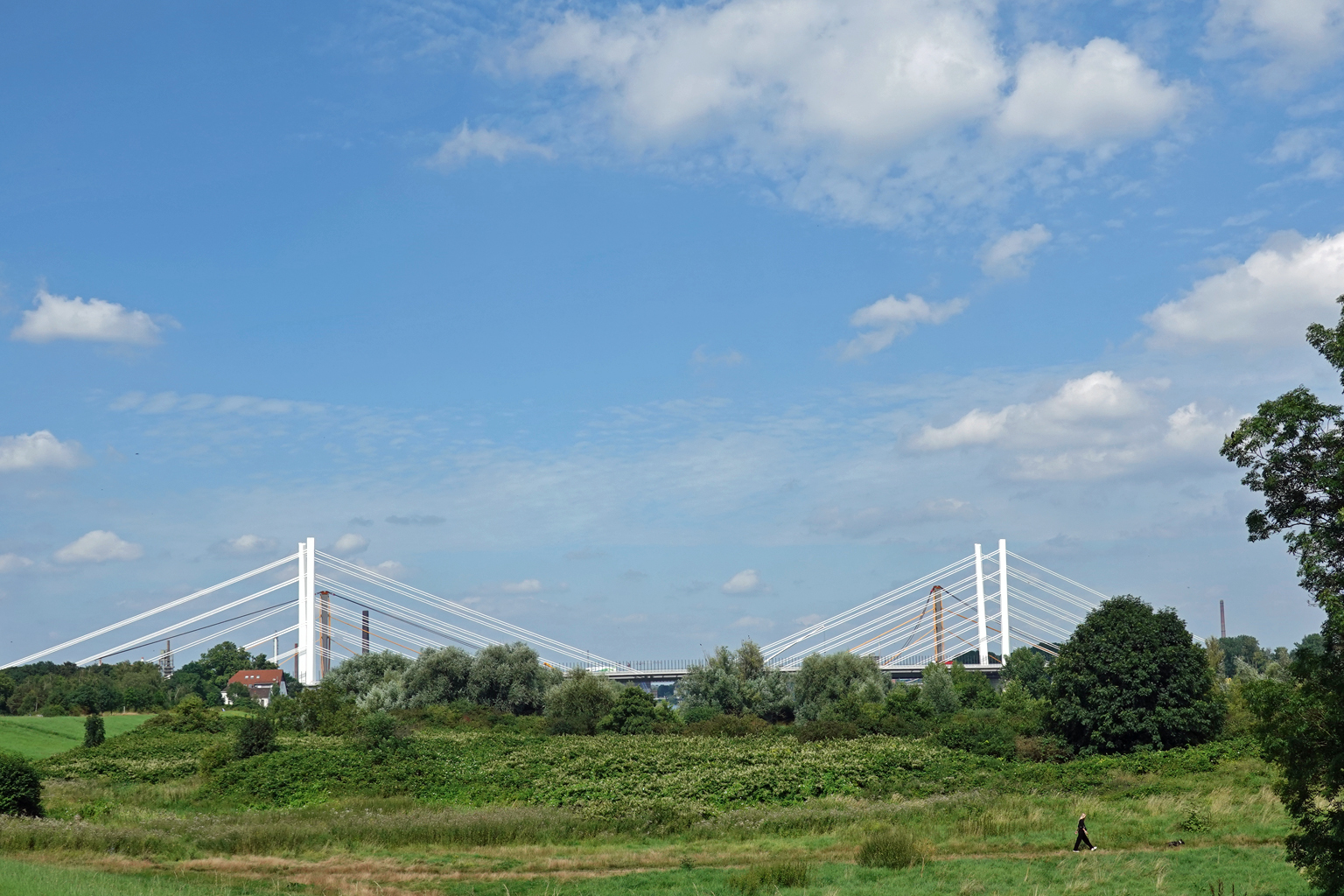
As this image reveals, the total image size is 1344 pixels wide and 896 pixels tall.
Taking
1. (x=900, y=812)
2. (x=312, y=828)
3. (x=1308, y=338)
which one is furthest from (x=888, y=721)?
(x=1308, y=338)

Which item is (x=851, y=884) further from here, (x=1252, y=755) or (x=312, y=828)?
(x=1252, y=755)

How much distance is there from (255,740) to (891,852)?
24.9 meters

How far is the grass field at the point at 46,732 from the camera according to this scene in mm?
43719

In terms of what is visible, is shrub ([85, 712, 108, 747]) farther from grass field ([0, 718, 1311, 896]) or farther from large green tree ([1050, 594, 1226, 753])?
large green tree ([1050, 594, 1226, 753])

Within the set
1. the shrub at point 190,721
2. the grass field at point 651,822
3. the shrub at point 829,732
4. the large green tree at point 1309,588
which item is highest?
the large green tree at point 1309,588

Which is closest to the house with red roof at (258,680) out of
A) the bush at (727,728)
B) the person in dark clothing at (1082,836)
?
the bush at (727,728)

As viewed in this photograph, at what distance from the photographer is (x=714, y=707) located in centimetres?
4969

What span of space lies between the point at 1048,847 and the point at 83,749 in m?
35.4

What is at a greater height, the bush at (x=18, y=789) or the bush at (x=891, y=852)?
the bush at (x=18, y=789)

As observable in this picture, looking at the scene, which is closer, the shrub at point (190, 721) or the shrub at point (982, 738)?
the shrub at point (982, 738)

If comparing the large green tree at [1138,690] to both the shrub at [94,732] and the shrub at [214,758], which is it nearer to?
the shrub at [214,758]

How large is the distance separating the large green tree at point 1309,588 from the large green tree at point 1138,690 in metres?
19.5

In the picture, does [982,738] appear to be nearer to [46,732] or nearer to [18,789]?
[18,789]

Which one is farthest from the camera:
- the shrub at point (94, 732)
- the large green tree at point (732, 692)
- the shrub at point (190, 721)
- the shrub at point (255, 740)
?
the large green tree at point (732, 692)
